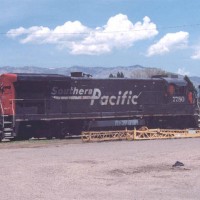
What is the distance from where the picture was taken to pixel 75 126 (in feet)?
89.4

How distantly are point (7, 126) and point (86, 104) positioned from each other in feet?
17.5

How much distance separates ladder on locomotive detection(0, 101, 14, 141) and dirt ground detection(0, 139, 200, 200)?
6021 mm

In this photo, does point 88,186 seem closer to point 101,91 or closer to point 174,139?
point 174,139

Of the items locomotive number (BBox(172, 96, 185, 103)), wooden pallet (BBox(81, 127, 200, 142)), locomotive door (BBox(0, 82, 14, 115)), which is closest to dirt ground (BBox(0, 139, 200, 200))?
wooden pallet (BBox(81, 127, 200, 142))

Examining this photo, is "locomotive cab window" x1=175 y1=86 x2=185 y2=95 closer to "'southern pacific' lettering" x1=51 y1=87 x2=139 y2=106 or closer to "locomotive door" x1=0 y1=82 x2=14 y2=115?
"'southern pacific' lettering" x1=51 y1=87 x2=139 y2=106

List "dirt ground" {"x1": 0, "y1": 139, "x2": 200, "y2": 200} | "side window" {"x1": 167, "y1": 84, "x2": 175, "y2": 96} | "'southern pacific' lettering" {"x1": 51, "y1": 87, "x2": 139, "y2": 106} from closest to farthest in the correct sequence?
1. "dirt ground" {"x1": 0, "y1": 139, "x2": 200, "y2": 200}
2. "'southern pacific' lettering" {"x1": 51, "y1": 87, "x2": 139, "y2": 106}
3. "side window" {"x1": 167, "y1": 84, "x2": 175, "y2": 96}

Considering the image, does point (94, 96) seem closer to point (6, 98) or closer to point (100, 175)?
point (6, 98)

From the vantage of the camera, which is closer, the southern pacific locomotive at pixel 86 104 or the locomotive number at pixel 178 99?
the southern pacific locomotive at pixel 86 104

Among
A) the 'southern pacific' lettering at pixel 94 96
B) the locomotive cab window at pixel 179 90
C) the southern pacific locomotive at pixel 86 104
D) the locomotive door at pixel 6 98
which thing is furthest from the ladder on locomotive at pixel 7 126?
the locomotive cab window at pixel 179 90

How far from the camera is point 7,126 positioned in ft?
80.4

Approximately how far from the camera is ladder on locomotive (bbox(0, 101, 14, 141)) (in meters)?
A: 24.1

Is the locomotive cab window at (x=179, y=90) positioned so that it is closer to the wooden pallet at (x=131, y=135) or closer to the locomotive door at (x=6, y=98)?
the wooden pallet at (x=131, y=135)

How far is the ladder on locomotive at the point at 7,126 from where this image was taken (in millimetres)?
24125

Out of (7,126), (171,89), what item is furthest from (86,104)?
(171,89)
